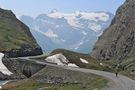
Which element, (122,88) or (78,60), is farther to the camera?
(78,60)

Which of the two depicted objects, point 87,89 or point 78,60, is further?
point 78,60

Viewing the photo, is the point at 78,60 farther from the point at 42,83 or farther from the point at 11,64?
the point at 42,83

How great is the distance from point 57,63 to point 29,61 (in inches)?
434

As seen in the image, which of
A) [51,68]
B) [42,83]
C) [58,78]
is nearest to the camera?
[42,83]

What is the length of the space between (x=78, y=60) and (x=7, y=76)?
2907 cm

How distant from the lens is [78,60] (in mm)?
175750

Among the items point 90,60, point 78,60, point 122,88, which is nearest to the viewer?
point 122,88

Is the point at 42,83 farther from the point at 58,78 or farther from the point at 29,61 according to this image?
the point at 29,61

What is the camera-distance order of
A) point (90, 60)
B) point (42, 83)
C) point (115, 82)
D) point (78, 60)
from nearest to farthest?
point (115, 82)
point (42, 83)
point (78, 60)
point (90, 60)

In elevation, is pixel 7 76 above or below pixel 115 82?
below

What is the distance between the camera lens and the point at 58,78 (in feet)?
452

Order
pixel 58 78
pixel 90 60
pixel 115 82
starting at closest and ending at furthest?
pixel 115 82
pixel 58 78
pixel 90 60

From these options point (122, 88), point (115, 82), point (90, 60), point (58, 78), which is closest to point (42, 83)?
point (58, 78)

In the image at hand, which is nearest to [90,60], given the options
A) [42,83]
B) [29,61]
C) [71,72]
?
[29,61]
